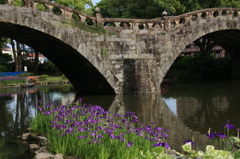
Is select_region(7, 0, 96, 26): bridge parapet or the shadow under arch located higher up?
select_region(7, 0, 96, 26): bridge parapet

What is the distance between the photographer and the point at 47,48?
16188 millimetres

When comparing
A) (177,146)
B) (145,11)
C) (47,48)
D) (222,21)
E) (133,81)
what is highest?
(145,11)

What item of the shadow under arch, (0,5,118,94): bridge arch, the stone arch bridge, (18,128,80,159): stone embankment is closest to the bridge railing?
the stone arch bridge

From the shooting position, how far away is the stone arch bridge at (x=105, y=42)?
1312 centimetres

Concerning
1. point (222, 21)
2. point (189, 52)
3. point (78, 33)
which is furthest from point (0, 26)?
point (189, 52)

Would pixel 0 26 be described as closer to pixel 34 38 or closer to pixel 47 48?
pixel 34 38

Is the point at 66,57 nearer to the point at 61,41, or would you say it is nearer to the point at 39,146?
the point at 61,41

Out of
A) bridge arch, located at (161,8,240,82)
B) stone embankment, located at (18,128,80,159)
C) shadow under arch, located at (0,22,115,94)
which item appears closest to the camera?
stone embankment, located at (18,128,80,159)

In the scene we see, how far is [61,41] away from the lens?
45.3ft

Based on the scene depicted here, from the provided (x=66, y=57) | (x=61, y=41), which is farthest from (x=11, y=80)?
(x=61, y=41)

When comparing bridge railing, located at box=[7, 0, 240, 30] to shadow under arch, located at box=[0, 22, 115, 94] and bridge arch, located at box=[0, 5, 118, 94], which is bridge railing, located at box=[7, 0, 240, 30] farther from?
shadow under arch, located at box=[0, 22, 115, 94]

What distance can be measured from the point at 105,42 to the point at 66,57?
2558 millimetres

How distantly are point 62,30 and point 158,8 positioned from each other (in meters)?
20.4

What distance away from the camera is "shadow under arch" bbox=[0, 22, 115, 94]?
13695mm
